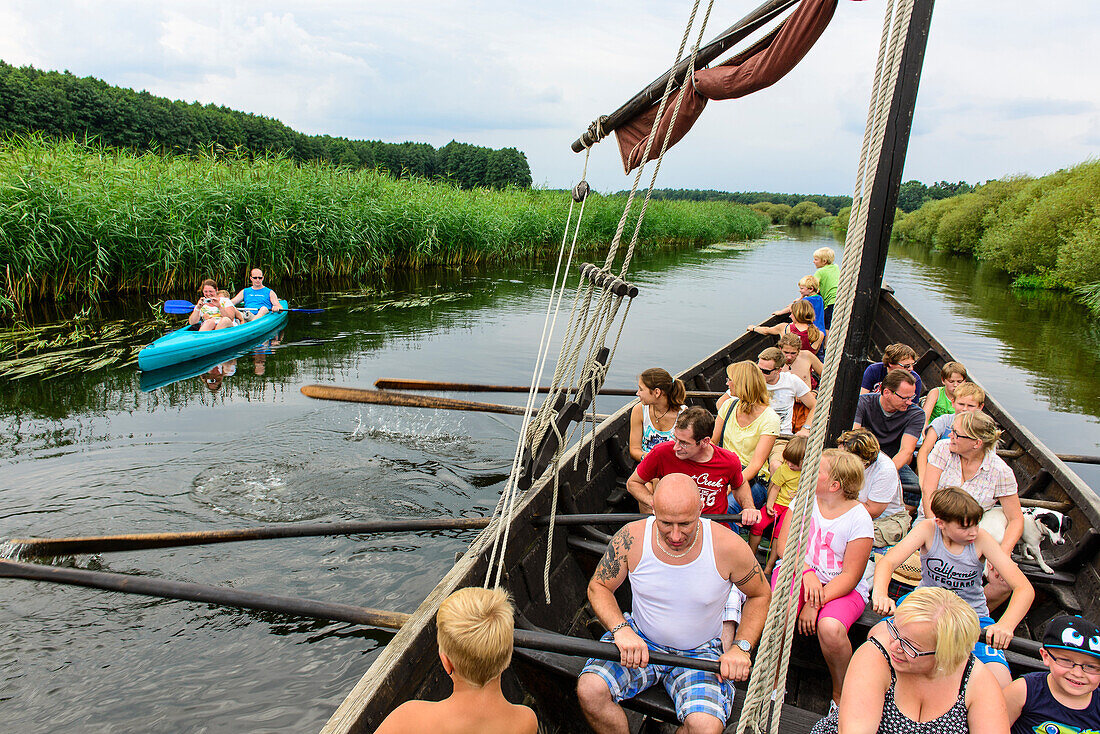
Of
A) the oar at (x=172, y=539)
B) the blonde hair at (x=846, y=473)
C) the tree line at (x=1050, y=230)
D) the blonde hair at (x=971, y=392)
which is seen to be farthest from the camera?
the tree line at (x=1050, y=230)

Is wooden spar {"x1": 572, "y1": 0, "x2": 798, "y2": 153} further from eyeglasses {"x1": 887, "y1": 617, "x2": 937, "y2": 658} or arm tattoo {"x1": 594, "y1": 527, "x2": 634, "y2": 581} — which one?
eyeglasses {"x1": 887, "y1": 617, "x2": 937, "y2": 658}

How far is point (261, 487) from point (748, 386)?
4.42 metres

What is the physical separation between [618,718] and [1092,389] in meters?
13.6

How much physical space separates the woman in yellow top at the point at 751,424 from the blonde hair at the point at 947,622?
88.9 inches

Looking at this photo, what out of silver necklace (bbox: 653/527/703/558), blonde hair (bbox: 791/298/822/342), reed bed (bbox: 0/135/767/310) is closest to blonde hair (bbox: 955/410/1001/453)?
silver necklace (bbox: 653/527/703/558)

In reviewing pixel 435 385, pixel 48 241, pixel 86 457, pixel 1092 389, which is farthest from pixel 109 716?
pixel 1092 389

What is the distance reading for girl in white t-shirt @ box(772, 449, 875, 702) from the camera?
2857mm

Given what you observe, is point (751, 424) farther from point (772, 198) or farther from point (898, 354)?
point (772, 198)

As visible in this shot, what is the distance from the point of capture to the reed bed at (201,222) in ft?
33.9

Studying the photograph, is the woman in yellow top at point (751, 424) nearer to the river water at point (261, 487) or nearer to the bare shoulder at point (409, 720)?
the river water at point (261, 487)

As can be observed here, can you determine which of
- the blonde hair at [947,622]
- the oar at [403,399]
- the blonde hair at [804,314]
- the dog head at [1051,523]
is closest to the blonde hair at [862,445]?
the dog head at [1051,523]

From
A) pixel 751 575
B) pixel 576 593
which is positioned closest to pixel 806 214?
pixel 576 593

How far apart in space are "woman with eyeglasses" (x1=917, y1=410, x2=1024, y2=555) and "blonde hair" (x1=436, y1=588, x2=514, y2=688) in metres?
2.53

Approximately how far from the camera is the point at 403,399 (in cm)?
718
